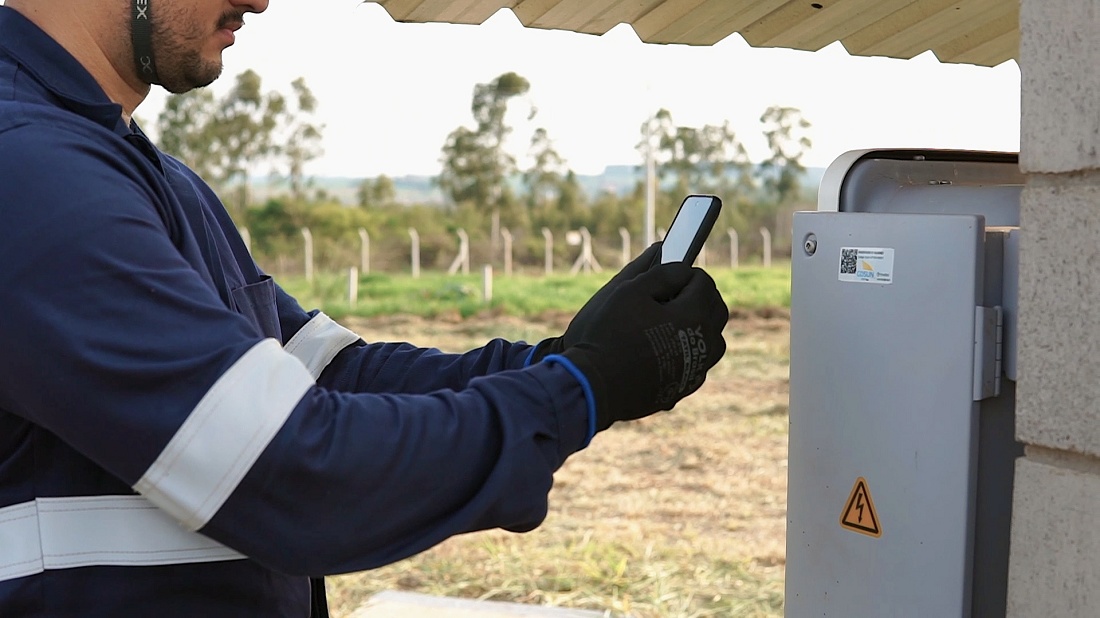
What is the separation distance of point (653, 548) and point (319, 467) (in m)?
5.40

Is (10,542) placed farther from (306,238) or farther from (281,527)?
(306,238)

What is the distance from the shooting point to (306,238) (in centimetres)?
1201

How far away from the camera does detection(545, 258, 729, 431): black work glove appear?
1254 millimetres

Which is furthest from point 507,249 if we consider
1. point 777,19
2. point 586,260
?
point 777,19

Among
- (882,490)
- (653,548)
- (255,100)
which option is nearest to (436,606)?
(653,548)

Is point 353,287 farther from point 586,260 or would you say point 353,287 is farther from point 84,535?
point 84,535

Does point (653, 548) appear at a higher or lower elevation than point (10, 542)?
lower

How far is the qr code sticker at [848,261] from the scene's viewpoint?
1.47 meters

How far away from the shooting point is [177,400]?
1.05 meters

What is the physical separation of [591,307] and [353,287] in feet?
34.0

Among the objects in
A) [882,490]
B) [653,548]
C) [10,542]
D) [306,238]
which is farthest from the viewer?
[306,238]

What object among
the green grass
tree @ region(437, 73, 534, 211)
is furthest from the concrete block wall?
tree @ region(437, 73, 534, 211)

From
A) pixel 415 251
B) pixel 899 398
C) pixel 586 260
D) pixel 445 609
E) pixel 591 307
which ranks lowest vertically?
pixel 445 609

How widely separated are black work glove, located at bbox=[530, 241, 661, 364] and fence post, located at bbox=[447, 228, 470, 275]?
10555 mm
